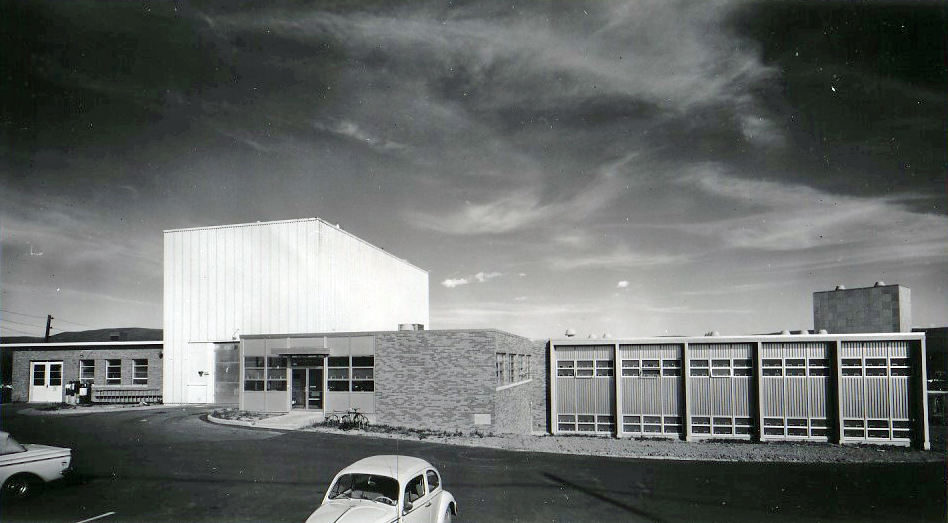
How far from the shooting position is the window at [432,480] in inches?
342

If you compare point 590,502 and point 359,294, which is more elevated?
point 359,294

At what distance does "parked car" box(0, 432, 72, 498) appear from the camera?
34.1ft

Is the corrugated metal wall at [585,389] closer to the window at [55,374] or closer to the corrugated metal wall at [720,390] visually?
the corrugated metal wall at [720,390]

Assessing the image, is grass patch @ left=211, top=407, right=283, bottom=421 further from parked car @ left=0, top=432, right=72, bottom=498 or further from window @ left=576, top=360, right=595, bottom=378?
window @ left=576, top=360, right=595, bottom=378

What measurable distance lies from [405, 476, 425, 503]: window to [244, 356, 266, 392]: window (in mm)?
17673

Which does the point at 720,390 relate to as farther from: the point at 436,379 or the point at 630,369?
the point at 436,379

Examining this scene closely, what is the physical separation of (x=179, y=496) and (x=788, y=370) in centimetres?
2294

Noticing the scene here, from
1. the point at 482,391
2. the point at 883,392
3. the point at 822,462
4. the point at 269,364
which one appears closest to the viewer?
the point at 822,462

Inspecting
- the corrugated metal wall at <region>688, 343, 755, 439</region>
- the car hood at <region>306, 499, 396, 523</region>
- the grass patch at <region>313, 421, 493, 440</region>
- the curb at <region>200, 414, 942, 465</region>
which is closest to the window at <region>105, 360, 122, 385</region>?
the grass patch at <region>313, 421, 493, 440</region>

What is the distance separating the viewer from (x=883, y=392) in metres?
22.0

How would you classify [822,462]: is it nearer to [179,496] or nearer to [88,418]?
[179,496]

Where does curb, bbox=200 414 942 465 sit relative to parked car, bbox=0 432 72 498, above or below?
below

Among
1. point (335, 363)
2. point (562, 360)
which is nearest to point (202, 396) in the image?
point (335, 363)

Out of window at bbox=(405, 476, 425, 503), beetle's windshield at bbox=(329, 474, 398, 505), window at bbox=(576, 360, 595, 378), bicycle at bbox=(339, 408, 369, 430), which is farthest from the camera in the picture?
window at bbox=(576, 360, 595, 378)
